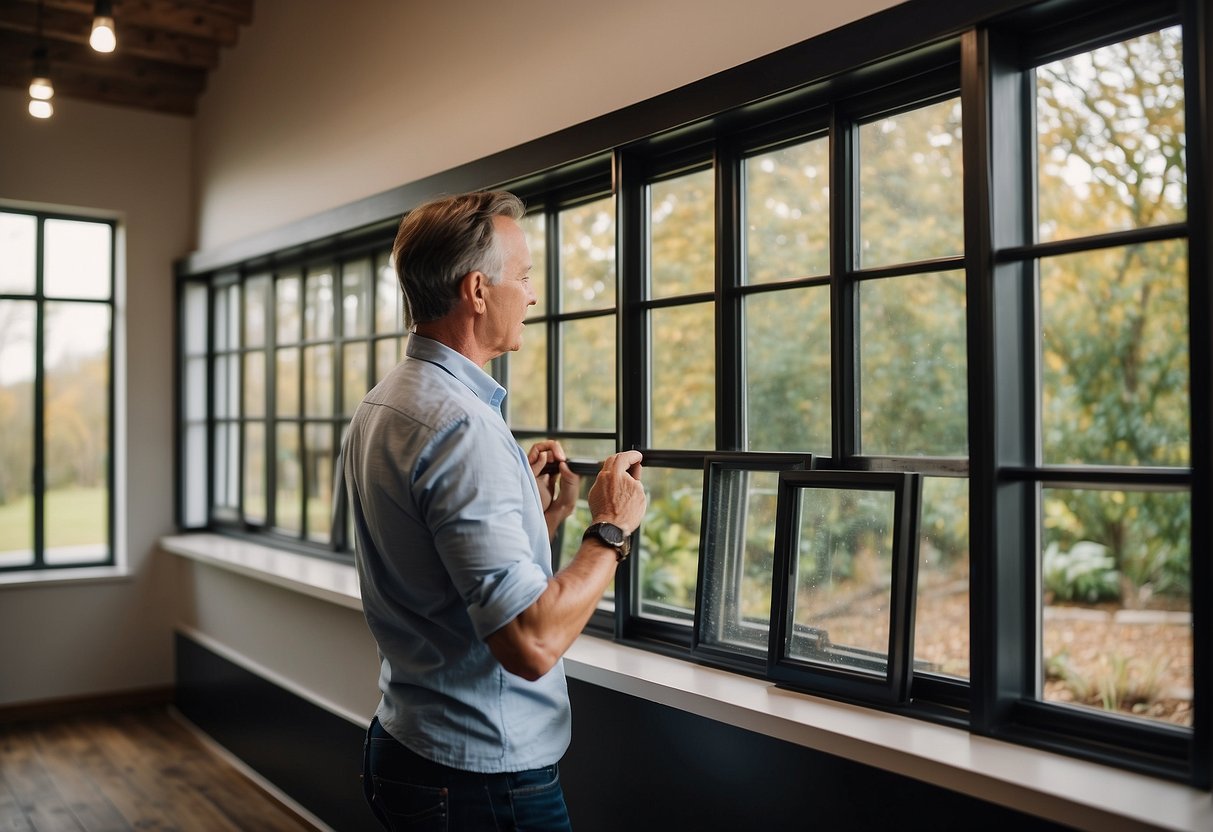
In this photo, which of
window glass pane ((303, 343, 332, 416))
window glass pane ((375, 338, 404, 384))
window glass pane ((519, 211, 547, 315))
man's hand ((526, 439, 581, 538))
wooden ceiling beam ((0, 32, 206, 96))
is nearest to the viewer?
man's hand ((526, 439, 581, 538))

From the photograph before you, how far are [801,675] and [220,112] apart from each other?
457cm

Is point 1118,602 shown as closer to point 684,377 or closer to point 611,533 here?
point 611,533

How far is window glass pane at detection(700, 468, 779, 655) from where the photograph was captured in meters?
2.41

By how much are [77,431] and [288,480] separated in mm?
1606

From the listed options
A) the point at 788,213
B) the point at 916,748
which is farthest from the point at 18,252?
the point at 916,748

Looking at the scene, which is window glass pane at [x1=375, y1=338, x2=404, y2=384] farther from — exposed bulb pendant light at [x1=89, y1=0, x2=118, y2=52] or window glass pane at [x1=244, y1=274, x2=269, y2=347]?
exposed bulb pendant light at [x1=89, y1=0, x2=118, y2=52]

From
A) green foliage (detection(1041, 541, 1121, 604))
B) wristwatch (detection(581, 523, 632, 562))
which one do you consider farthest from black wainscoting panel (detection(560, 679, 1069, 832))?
wristwatch (detection(581, 523, 632, 562))

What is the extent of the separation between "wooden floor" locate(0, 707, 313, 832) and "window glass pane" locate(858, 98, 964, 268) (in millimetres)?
3111

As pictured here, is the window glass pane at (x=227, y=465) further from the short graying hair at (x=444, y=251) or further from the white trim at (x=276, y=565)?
the short graying hair at (x=444, y=251)

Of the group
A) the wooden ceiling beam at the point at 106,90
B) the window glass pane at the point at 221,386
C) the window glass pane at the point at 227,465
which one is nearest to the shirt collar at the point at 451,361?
the window glass pane at the point at 227,465

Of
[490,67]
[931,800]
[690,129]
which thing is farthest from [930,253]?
[490,67]

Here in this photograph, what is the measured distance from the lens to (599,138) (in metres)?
2.71

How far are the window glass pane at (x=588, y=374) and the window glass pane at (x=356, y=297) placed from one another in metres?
1.36

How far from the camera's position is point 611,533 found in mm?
1644
